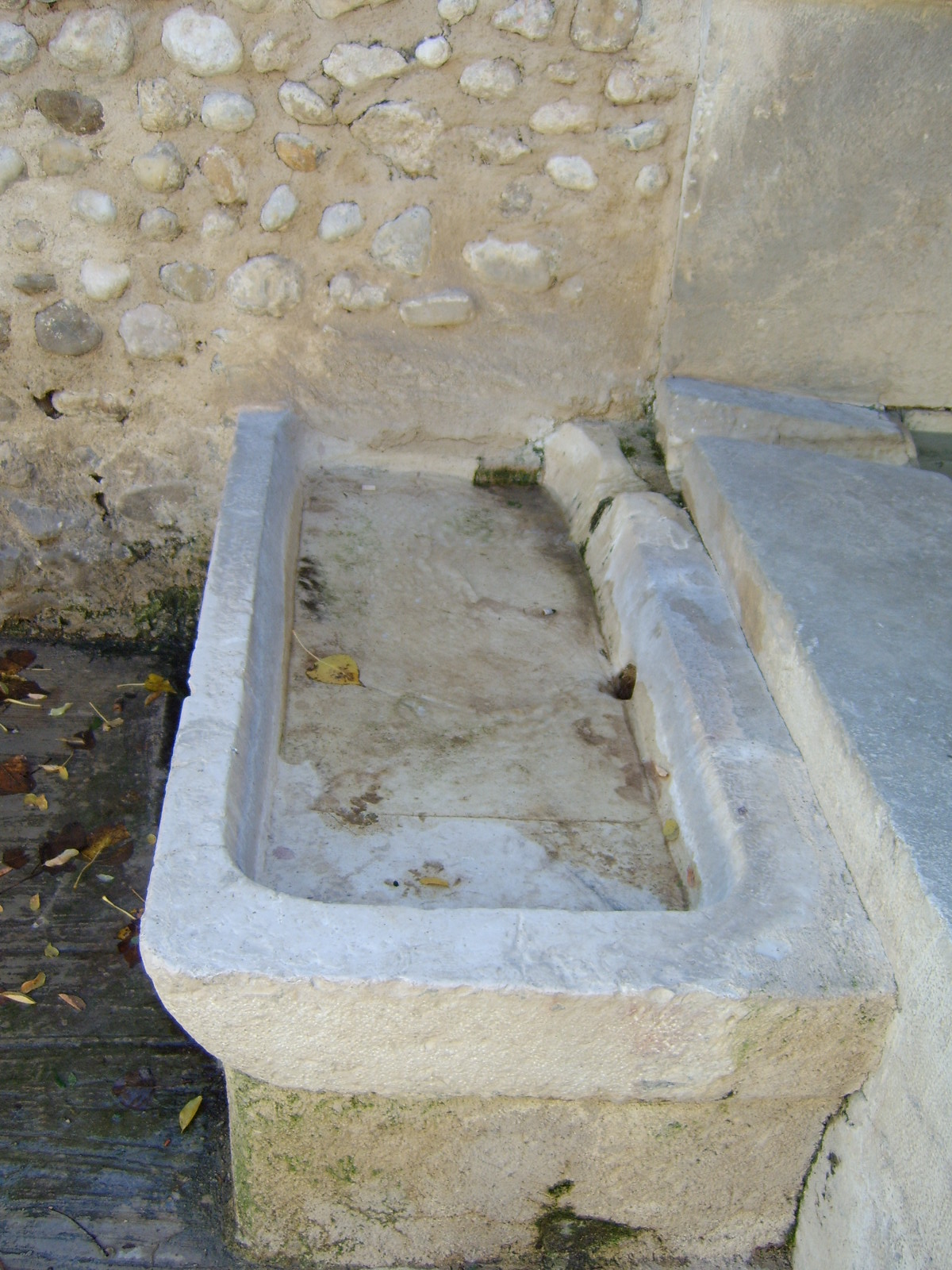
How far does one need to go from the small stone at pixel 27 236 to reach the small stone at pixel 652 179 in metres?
1.32

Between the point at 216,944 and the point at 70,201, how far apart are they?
174 centimetres

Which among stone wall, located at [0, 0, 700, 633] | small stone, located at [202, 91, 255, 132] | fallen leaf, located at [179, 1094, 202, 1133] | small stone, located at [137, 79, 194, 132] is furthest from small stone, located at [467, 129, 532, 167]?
fallen leaf, located at [179, 1094, 202, 1133]

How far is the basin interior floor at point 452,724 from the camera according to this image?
4.76 feet

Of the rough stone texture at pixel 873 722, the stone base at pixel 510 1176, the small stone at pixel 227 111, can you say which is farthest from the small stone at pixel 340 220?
the stone base at pixel 510 1176

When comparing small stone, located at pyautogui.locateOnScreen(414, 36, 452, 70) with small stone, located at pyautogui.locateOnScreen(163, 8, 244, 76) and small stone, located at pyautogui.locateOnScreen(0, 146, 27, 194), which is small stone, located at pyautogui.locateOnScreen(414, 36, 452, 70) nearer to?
small stone, located at pyautogui.locateOnScreen(163, 8, 244, 76)

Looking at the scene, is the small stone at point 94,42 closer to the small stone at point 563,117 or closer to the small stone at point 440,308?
the small stone at point 440,308

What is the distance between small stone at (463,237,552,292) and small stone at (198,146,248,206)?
51cm

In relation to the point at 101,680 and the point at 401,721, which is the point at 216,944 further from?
the point at 101,680

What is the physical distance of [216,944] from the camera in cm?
Result: 111

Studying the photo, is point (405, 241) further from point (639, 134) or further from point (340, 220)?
point (639, 134)

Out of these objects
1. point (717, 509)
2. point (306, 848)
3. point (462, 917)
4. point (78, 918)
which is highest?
point (717, 509)

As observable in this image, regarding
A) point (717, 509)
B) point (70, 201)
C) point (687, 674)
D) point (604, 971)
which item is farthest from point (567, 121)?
point (604, 971)

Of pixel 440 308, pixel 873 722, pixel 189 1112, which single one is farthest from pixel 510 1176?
pixel 440 308

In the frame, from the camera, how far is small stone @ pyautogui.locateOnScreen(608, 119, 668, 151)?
2.08 metres
